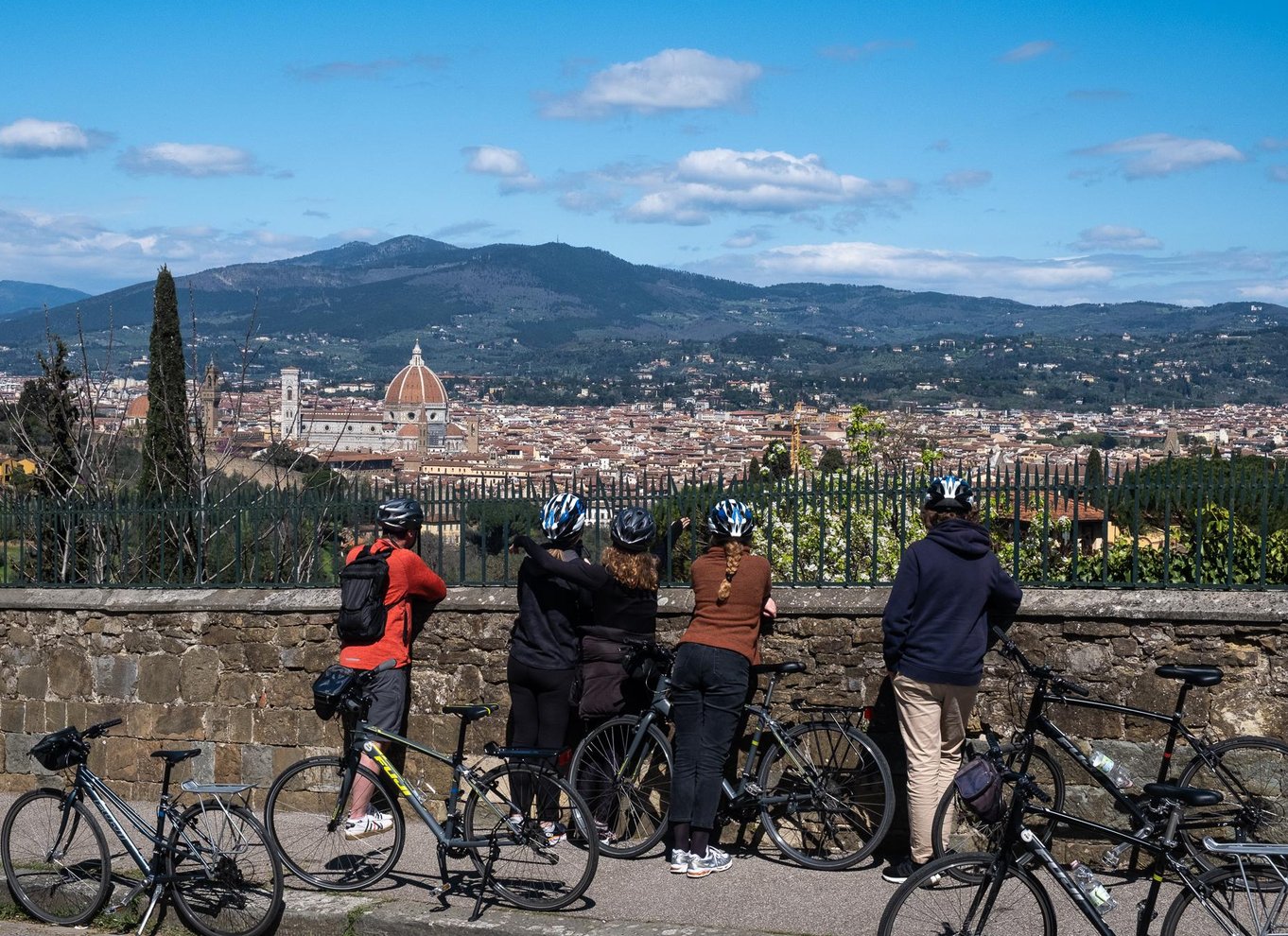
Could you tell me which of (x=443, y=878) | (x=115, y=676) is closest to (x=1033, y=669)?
(x=443, y=878)

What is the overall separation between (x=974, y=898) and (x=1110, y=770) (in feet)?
3.89

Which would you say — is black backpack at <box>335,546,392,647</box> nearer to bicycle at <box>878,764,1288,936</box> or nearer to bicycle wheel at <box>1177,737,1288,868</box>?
bicycle at <box>878,764,1288,936</box>

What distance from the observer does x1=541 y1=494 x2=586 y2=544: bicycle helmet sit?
6.97m

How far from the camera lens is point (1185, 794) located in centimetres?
450

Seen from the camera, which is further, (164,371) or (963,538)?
(164,371)

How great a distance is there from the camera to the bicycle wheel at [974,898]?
4770mm

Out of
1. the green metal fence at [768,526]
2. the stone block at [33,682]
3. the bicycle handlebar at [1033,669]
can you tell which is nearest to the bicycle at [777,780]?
the bicycle handlebar at [1033,669]

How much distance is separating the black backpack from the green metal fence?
2.94ft

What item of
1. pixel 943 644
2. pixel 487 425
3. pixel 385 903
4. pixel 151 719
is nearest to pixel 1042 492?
→ pixel 943 644

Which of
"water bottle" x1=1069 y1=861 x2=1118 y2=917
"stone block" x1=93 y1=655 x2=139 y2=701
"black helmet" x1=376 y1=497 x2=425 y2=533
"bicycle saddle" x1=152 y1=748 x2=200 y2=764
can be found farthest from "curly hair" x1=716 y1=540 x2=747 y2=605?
"stone block" x1=93 y1=655 x2=139 y2=701

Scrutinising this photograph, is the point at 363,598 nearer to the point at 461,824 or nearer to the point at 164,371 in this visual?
the point at 461,824

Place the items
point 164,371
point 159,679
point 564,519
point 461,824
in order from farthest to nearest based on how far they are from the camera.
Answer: point 164,371, point 159,679, point 564,519, point 461,824

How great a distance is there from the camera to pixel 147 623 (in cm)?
874

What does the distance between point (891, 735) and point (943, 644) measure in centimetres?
109
